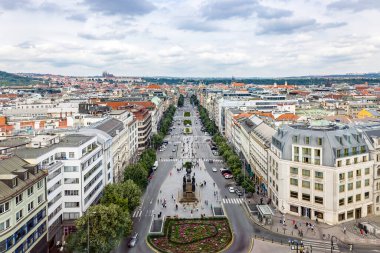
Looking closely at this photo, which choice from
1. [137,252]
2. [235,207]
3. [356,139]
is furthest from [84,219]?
[356,139]

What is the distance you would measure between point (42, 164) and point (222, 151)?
95.3m

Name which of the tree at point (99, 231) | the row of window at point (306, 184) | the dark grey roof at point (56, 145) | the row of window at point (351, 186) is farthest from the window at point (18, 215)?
the row of window at point (351, 186)

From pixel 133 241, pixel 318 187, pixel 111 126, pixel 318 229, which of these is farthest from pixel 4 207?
pixel 111 126

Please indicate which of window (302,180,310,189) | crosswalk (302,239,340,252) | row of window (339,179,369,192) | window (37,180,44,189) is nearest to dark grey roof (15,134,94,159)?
window (37,180,44,189)

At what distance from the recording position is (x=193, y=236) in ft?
272

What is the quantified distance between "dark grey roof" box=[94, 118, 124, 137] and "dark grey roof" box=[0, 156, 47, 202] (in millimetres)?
44073

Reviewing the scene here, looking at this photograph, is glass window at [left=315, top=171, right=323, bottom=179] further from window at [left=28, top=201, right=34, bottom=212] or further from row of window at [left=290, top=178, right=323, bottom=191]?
window at [left=28, top=201, right=34, bottom=212]

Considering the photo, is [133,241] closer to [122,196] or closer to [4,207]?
[122,196]

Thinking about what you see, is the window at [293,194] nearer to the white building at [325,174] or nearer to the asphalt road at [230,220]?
the white building at [325,174]

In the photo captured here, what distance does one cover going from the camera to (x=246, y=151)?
153250 millimetres

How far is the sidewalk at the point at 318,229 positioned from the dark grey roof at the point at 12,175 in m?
50.4

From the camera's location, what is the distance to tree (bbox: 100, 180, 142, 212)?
86.6 m

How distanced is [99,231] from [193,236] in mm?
22352

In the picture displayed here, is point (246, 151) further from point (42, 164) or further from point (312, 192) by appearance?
point (42, 164)
